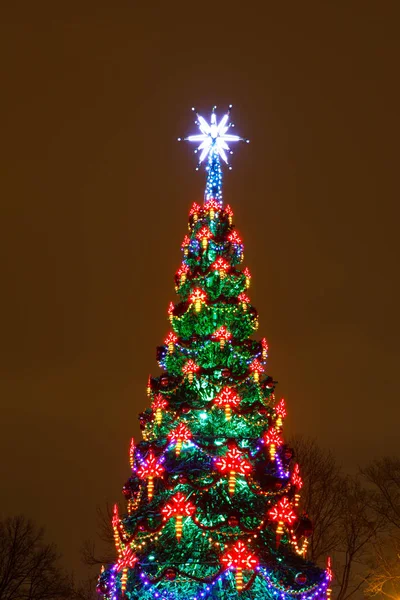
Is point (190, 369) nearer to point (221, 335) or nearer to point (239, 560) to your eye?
point (221, 335)

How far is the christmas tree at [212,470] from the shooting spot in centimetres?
1076

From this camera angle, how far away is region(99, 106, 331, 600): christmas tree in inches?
424

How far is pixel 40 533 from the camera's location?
76.9 feet

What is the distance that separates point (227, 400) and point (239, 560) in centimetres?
312

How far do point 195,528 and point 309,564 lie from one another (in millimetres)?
2273

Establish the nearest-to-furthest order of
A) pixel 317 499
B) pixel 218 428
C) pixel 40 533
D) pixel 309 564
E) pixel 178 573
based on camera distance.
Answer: pixel 178 573
pixel 309 564
pixel 218 428
pixel 317 499
pixel 40 533

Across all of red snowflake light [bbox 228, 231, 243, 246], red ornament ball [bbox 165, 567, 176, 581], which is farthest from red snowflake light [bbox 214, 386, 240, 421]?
red snowflake light [bbox 228, 231, 243, 246]

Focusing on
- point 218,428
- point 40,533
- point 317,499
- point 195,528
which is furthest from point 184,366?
point 40,533

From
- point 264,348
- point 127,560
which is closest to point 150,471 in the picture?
point 127,560

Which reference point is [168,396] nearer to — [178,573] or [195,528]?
[195,528]

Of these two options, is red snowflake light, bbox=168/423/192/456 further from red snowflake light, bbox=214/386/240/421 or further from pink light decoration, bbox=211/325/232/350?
pink light decoration, bbox=211/325/232/350

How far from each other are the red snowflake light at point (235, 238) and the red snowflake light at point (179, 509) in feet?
22.3

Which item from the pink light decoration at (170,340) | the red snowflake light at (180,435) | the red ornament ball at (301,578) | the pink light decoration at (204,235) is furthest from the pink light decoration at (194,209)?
the red ornament ball at (301,578)

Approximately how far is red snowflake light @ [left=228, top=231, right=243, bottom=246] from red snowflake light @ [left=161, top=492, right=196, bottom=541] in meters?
6.80
